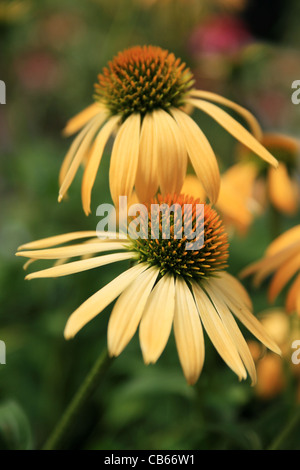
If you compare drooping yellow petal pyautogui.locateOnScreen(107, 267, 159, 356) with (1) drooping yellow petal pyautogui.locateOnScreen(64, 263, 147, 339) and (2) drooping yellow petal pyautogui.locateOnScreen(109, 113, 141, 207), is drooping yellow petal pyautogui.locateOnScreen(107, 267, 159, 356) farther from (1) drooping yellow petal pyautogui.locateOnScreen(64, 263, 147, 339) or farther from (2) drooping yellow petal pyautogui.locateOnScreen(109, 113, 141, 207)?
(2) drooping yellow petal pyautogui.locateOnScreen(109, 113, 141, 207)

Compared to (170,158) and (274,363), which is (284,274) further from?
(274,363)

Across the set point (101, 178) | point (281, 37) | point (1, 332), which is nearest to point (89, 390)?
point (1, 332)

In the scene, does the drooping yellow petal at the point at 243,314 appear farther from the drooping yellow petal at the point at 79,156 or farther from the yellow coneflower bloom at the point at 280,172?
the yellow coneflower bloom at the point at 280,172

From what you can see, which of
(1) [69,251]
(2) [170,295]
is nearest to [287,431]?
(2) [170,295]

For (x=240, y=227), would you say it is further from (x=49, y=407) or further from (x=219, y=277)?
(x=49, y=407)

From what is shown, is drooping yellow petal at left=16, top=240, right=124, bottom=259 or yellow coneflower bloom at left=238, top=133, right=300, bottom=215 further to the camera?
yellow coneflower bloom at left=238, top=133, right=300, bottom=215

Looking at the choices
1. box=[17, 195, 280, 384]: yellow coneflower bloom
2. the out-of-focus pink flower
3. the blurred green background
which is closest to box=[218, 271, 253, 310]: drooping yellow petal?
box=[17, 195, 280, 384]: yellow coneflower bloom
